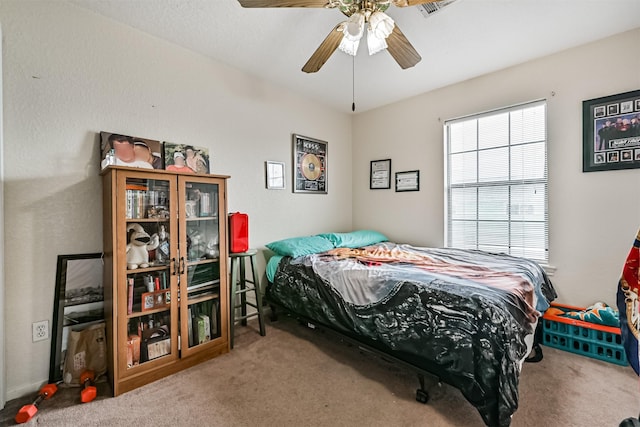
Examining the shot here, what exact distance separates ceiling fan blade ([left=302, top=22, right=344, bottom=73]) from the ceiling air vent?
71 cm

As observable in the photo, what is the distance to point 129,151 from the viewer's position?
7.03 feet

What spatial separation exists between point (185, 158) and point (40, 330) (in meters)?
1.59

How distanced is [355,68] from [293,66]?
2.13 feet

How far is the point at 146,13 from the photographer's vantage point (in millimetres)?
2020

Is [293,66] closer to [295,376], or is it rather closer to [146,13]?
[146,13]

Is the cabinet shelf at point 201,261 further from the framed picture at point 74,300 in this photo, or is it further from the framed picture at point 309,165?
the framed picture at point 309,165

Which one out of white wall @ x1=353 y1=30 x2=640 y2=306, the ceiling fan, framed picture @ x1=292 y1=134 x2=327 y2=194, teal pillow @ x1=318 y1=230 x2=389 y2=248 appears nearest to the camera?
the ceiling fan

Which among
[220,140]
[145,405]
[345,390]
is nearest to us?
[145,405]

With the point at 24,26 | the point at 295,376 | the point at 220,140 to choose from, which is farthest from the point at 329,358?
the point at 24,26

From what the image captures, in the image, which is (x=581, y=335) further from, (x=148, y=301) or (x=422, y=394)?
(x=148, y=301)

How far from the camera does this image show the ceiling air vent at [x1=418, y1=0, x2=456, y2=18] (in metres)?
1.90

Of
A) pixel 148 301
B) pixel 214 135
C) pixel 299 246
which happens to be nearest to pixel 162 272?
pixel 148 301

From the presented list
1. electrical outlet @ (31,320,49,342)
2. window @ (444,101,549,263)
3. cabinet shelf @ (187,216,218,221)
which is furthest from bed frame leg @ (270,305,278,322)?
window @ (444,101,549,263)

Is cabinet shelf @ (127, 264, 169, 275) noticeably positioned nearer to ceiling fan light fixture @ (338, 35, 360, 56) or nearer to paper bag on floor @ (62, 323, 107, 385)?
paper bag on floor @ (62, 323, 107, 385)
